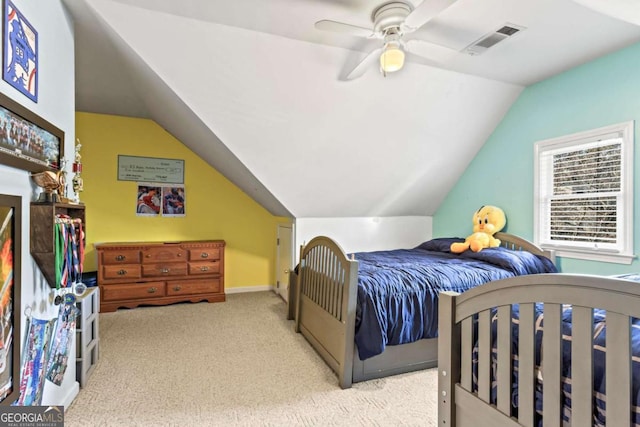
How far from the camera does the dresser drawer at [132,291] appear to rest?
11.8ft

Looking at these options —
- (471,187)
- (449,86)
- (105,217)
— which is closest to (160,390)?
(105,217)

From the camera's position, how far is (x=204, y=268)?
3.95 metres

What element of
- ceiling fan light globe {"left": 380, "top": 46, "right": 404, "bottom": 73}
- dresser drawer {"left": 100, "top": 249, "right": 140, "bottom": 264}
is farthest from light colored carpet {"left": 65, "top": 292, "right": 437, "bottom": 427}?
ceiling fan light globe {"left": 380, "top": 46, "right": 404, "bottom": 73}

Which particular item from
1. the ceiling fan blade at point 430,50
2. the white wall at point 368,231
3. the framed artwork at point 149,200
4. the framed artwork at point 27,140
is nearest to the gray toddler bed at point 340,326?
the white wall at point 368,231

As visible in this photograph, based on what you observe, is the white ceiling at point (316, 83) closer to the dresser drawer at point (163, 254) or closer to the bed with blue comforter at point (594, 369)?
the dresser drawer at point (163, 254)

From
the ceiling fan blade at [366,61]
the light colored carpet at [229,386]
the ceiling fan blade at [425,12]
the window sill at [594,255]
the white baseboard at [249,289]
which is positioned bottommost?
the light colored carpet at [229,386]

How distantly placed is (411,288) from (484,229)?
1.60 meters

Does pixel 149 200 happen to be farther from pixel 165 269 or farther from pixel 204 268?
pixel 204 268

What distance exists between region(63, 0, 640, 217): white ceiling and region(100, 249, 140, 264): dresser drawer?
146cm

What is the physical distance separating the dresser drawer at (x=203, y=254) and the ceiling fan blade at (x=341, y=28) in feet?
9.76

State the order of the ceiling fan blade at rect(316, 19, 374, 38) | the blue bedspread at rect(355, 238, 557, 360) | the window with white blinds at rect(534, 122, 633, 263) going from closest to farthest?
the ceiling fan blade at rect(316, 19, 374, 38)
the blue bedspread at rect(355, 238, 557, 360)
the window with white blinds at rect(534, 122, 633, 263)

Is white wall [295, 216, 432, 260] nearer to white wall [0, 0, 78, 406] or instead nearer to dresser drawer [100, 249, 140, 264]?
dresser drawer [100, 249, 140, 264]

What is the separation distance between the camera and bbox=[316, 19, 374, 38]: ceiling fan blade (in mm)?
1712

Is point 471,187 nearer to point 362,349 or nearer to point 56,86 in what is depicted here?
point 362,349
